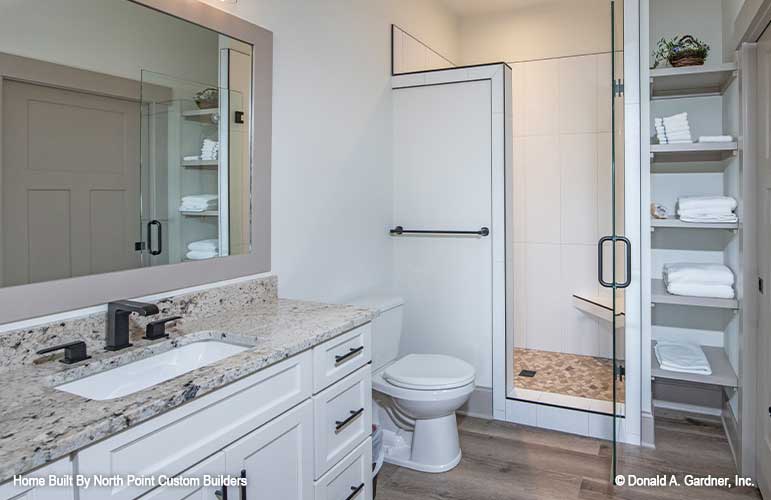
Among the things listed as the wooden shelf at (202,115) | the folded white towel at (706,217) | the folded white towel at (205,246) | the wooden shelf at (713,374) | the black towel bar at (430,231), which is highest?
the wooden shelf at (202,115)

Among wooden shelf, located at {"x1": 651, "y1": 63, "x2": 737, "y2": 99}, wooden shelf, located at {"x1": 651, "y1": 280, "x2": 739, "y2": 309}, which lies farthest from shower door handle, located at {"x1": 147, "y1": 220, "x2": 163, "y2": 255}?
wooden shelf, located at {"x1": 651, "y1": 63, "x2": 737, "y2": 99}

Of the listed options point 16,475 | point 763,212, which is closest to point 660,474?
point 763,212

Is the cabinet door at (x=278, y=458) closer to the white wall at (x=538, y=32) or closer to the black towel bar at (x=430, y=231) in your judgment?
the black towel bar at (x=430, y=231)

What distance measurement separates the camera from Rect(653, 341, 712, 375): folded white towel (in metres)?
2.84

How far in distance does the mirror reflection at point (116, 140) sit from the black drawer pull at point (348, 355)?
2.03 feet

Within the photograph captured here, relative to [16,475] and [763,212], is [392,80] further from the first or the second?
[16,475]

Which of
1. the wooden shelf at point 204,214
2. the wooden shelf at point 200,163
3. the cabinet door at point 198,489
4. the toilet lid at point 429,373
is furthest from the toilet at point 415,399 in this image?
the cabinet door at point 198,489

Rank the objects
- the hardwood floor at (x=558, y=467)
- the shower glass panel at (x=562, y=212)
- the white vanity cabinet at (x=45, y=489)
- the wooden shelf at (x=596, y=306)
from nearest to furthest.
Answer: the white vanity cabinet at (x=45, y=489)
the hardwood floor at (x=558, y=467)
the wooden shelf at (x=596, y=306)
the shower glass panel at (x=562, y=212)

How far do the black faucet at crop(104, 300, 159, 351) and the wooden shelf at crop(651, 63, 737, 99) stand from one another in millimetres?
2717

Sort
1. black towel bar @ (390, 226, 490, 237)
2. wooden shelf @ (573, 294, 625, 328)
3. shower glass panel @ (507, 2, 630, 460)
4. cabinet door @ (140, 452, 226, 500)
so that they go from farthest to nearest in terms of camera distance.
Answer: shower glass panel @ (507, 2, 630, 460), wooden shelf @ (573, 294, 625, 328), black towel bar @ (390, 226, 490, 237), cabinet door @ (140, 452, 226, 500)

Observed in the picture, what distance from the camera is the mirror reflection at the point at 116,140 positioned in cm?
139

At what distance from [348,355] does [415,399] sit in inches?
29.2

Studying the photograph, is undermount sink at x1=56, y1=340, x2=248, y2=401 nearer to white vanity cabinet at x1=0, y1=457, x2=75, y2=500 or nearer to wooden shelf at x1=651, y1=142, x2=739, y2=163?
white vanity cabinet at x1=0, y1=457, x2=75, y2=500

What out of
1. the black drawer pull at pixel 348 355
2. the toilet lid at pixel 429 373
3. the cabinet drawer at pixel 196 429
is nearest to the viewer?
the cabinet drawer at pixel 196 429
